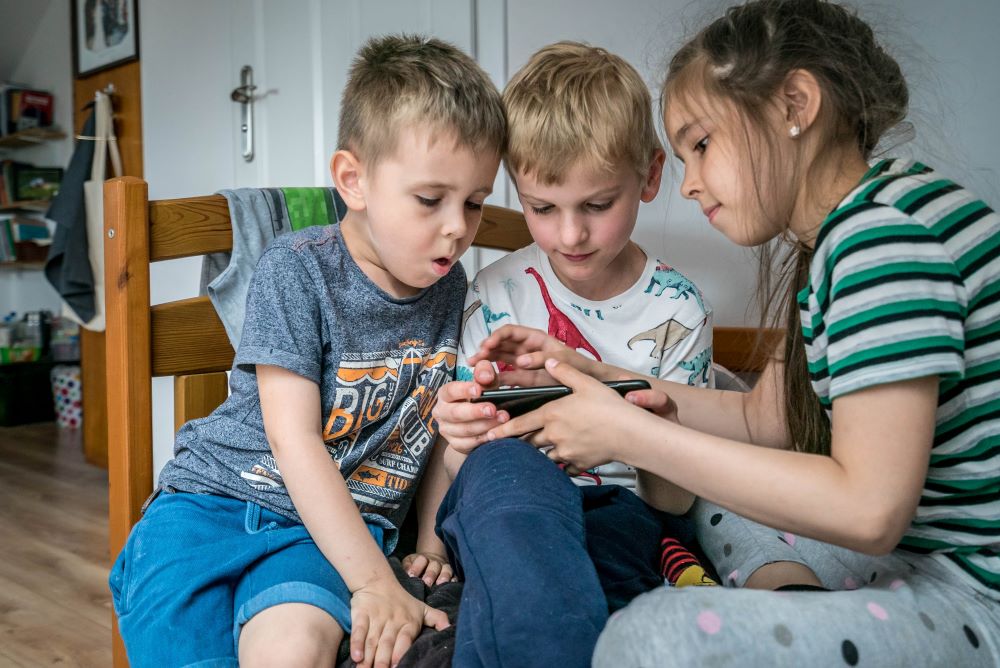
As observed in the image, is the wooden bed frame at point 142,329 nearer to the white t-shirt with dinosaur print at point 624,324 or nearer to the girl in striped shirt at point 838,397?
the white t-shirt with dinosaur print at point 624,324

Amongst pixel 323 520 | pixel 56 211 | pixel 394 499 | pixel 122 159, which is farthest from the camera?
pixel 122 159

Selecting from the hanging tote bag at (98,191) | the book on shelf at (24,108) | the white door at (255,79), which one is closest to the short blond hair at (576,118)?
the white door at (255,79)

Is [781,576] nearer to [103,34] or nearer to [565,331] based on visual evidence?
[565,331]

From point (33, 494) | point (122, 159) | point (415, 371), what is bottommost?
point (33, 494)

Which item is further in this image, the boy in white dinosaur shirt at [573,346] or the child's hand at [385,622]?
the child's hand at [385,622]

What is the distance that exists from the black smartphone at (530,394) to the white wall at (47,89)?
386 centimetres

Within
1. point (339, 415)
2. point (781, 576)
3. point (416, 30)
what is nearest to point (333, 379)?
point (339, 415)

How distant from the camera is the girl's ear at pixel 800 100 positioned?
0.76m

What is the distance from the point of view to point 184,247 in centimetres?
108

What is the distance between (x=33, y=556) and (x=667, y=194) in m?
1.89

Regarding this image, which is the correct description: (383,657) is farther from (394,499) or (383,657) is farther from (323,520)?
(394,499)

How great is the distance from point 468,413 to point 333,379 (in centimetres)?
20

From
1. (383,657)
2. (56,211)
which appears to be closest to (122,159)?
(56,211)

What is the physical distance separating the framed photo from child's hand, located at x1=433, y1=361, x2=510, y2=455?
119 inches
